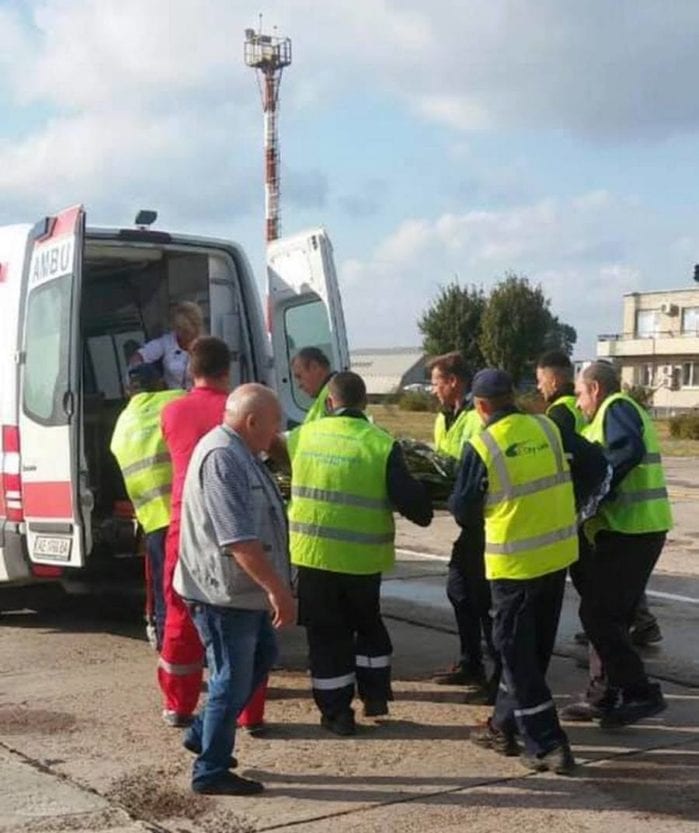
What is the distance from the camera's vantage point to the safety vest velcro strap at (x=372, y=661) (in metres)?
6.11

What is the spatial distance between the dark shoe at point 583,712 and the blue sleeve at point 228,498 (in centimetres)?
219

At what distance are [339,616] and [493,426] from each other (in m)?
1.29

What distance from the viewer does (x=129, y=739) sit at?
5855 mm

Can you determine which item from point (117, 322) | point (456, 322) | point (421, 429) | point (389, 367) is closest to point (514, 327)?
point (456, 322)

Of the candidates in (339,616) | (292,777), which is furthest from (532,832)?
(339,616)

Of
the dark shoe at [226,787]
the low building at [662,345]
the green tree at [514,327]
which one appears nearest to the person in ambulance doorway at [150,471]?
the dark shoe at [226,787]

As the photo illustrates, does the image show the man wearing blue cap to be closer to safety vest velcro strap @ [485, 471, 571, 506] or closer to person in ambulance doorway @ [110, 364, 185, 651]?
safety vest velcro strap @ [485, 471, 571, 506]

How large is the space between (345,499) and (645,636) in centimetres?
294

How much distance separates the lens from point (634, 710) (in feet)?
19.5

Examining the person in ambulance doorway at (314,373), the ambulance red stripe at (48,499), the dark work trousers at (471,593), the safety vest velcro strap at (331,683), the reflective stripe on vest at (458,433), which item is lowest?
the safety vest velcro strap at (331,683)

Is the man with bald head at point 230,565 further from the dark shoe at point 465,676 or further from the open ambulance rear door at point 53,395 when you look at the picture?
the open ambulance rear door at point 53,395

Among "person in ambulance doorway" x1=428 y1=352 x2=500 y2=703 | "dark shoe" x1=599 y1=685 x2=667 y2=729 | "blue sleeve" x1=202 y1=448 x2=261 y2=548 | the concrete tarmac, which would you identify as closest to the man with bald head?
"blue sleeve" x1=202 y1=448 x2=261 y2=548

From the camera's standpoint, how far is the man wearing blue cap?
5359 millimetres

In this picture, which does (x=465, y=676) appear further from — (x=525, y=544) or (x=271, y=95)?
(x=271, y=95)
